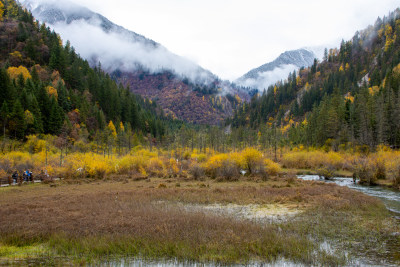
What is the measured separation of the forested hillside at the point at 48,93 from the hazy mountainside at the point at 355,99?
7120 cm

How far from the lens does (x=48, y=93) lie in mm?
77750

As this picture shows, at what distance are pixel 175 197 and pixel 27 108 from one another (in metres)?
59.1

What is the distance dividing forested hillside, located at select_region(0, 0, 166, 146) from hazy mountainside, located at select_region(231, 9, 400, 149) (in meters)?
71.2

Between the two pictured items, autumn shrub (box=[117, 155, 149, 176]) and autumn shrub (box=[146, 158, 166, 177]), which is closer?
autumn shrub (box=[146, 158, 166, 177])

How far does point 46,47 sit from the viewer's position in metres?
104

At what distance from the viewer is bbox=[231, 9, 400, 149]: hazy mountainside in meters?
64.4

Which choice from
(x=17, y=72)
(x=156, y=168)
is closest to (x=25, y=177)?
(x=156, y=168)

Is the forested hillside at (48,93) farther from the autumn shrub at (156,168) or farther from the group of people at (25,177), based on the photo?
the autumn shrub at (156,168)

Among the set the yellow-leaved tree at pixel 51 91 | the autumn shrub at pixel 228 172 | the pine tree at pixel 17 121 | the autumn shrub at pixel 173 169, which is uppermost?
the yellow-leaved tree at pixel 51 91

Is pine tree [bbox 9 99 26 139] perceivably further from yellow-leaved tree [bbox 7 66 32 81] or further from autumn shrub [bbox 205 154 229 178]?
autumn shrub [bbox 205 154 229 178]

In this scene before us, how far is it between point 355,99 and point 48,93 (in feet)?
335

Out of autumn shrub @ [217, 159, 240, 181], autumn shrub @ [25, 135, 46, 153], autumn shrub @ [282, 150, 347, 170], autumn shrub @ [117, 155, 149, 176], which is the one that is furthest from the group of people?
autumn shrub @ [282, 150, 347, 170]

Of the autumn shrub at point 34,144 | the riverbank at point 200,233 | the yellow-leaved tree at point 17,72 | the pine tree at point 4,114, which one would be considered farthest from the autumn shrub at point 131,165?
the yellow-leaved tree at point 17,72

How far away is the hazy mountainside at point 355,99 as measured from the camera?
64438 millimetres
